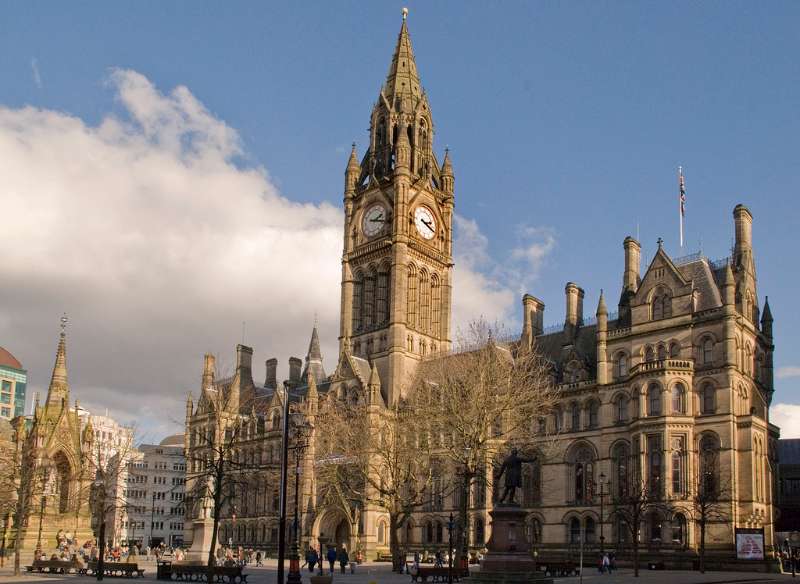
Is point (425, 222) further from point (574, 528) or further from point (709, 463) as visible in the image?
point (709, 463)

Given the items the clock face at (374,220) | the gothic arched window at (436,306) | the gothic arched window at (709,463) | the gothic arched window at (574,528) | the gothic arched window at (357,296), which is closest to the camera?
the gothic arched window at (709,463)

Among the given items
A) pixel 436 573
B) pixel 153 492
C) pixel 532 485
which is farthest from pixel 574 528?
pixel 153 492

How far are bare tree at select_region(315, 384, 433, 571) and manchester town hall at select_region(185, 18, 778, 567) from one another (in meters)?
4.75

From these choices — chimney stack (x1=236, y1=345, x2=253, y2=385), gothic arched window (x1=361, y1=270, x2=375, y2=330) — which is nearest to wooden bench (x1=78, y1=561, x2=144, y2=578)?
gothic arched window (x1=361, y1=270, x2=375, y2=330)

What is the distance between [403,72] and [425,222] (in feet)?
61.8

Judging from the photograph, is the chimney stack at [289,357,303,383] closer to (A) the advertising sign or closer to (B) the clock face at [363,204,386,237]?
(B) the clock face at [363,204,386,237]

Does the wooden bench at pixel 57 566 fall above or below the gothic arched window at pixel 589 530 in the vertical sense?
below

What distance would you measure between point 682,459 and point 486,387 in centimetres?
1653

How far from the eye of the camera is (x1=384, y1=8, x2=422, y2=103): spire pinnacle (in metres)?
102

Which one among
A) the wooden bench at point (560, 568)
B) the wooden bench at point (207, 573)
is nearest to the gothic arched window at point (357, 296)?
the wooden bench at point (560, 568)

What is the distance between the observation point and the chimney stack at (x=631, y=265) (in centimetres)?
7381

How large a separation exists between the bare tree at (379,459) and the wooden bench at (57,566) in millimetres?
17666

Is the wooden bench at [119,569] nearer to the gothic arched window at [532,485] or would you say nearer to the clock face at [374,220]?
the gothic arched window at [532,485]

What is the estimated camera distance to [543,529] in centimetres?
7262
